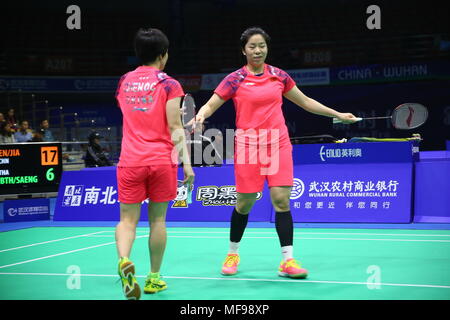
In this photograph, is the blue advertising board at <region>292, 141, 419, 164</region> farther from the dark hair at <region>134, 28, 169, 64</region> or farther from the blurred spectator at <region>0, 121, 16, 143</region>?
the blurred spectator at <region>0, 121, 16, 143</region>

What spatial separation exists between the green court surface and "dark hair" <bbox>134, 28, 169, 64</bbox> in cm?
142

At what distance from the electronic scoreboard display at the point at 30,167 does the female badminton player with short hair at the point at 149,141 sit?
557 cm

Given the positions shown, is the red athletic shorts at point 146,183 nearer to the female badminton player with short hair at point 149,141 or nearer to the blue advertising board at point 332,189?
the female badminton player with short hair at point 149,141

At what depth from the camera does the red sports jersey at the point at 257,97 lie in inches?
156

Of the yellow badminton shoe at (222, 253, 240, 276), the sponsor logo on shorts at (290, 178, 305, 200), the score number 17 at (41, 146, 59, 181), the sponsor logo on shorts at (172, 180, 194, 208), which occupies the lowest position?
the yellow badminton shoe at (222, 253, 240, 276)

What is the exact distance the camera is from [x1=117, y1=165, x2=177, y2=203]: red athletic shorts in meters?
3.27

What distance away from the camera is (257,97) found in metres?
3.95

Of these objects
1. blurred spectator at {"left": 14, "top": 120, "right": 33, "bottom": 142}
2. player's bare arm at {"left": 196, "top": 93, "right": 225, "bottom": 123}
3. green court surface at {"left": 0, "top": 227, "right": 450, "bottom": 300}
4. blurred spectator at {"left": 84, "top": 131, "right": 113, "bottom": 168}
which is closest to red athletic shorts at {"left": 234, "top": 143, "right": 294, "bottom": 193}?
player's bare arm at {"left": 196, "top": 93, "right": 225, "bottom": 123}

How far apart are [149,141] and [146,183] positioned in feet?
0.84

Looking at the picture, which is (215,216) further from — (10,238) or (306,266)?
(306,266)

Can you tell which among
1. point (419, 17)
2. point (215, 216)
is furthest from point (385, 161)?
point (419, 17)

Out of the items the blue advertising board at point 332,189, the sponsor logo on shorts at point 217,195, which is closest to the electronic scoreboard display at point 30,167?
the blue advertising board at point 332,189

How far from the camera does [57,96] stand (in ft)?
67.6
